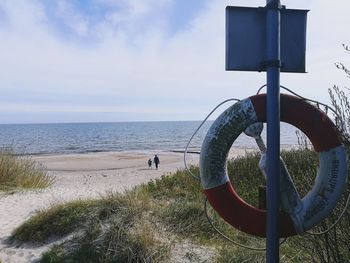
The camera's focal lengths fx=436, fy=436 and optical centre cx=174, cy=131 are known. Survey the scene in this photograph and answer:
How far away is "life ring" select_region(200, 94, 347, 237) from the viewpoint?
2.55 m

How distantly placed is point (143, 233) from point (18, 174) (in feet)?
23.0

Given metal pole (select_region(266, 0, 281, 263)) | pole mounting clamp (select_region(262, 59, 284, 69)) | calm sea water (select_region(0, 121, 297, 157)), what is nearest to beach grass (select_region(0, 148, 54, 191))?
calm sea water (select_region(0, 121, 297, 157))

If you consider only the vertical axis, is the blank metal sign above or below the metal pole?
above

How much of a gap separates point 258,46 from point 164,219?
11.0 feet

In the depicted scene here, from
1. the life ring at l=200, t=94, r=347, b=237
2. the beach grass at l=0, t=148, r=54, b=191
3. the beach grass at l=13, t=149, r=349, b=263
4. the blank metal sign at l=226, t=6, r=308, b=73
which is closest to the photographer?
the blank metal sign at l=226, t=6, r=308, b=73

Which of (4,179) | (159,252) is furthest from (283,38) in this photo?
(4,179)

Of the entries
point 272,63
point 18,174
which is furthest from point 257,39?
point 18,174

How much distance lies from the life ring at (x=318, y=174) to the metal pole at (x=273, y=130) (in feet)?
0.81

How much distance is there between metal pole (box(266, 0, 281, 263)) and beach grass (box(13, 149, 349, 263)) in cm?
106

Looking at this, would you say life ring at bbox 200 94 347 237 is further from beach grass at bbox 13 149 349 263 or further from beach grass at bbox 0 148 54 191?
beach grass at bbox 0 148 54 191

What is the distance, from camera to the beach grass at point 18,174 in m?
10.0

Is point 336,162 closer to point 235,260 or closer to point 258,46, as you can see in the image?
point 258,46

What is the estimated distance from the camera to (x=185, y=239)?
484 centimetres

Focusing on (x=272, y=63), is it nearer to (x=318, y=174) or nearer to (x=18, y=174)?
(x=318, y=174)
